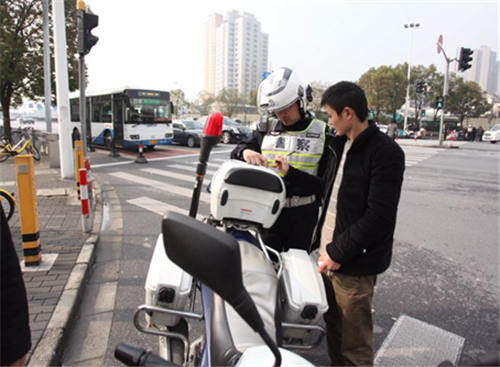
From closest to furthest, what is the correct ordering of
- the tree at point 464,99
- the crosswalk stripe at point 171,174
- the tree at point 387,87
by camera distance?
the crosswalk stripe at point 171,174 → the tree at point 387,87 → the tree at point 464,99

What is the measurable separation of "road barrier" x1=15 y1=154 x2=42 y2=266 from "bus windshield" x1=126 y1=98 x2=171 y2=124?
11806mm

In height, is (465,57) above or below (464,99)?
below

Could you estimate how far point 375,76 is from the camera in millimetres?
50750

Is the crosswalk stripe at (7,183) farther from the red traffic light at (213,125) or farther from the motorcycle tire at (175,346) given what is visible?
the red traffic light at (213,125)

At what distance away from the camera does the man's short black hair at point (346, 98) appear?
6.57 ft

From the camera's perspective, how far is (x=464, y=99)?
56.1 metres

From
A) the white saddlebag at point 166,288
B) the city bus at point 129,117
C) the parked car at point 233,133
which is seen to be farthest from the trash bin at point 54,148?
the white saddlebag at point 166,288

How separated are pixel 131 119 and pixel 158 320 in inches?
568

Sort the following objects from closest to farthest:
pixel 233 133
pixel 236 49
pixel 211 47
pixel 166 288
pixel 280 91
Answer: pixel 166 288
pixel 280 91
pixel 233 133
pixel 236 49
pixel 211 47

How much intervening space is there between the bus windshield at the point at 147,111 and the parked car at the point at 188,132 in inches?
116

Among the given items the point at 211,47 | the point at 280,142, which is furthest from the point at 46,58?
the point at 211,47

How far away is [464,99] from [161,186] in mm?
61227

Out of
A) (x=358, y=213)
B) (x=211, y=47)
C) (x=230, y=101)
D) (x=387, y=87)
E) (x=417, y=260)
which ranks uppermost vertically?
(x=211, y=47)

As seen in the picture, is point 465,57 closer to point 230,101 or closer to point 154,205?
point 154,205
